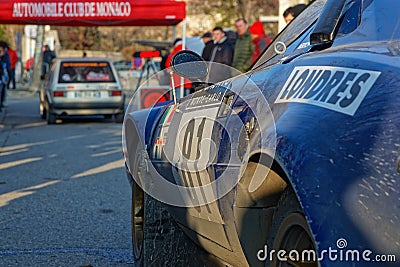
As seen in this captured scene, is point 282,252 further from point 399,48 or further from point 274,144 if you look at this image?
point 399,48

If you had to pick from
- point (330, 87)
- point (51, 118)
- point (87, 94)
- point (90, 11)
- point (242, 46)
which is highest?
point (330, 87)

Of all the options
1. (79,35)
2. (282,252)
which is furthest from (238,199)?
(79,35)

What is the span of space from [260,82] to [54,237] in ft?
11.6

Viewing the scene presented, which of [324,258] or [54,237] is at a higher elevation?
[324,258]

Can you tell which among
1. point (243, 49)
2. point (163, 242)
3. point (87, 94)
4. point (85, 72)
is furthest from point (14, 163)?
point (85, 72)

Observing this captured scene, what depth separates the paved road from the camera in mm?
5945

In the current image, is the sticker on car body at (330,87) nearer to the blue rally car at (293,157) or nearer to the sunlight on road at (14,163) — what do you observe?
the blue rally car at (293,157)

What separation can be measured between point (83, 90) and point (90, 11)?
1749mm

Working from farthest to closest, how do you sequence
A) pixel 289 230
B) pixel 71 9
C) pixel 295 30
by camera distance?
pixel 71 9, pixel 295 30, pixel 289 230

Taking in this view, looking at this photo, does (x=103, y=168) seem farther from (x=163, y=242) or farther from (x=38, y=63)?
(x=38, y=63)

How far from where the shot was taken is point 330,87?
2.71 metres

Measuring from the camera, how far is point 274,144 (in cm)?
281

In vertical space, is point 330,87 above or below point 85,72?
above

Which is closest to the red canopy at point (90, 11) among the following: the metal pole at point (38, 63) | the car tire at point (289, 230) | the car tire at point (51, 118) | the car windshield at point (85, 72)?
the car windshield at point (85, 72)
